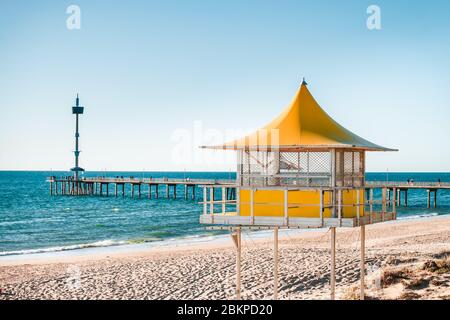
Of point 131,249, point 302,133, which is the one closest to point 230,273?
point 302,133

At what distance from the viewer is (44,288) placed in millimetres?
22656

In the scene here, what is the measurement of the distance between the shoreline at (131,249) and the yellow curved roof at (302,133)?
58.6 ft

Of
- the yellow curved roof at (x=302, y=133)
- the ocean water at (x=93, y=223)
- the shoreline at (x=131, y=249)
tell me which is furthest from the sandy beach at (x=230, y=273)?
the ocean water at (x=93, y=223)

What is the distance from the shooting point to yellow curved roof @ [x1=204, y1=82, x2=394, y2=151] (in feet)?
48.4

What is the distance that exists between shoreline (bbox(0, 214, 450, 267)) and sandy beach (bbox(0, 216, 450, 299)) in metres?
0.35

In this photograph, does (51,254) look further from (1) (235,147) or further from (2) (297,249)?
(1) (235,147)

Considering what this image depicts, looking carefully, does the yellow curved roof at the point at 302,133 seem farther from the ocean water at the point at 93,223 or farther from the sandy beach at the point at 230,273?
the ocean water at the point at 93,223

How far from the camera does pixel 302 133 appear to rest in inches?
594

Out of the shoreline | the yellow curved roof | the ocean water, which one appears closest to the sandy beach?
the shoreline

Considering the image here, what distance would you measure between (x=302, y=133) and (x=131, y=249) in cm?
2341

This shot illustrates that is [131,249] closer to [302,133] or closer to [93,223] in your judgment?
[93,223]

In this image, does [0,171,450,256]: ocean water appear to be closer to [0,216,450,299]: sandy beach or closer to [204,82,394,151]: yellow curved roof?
[0,216,450,299]: sandy beach
